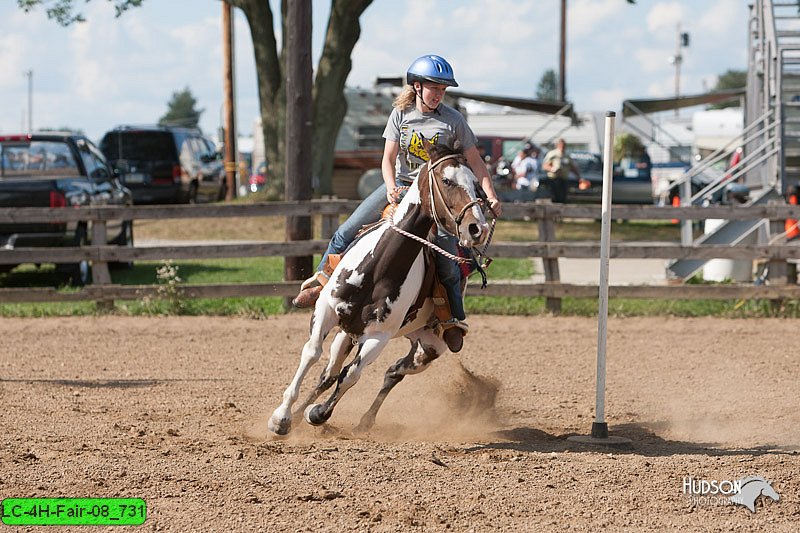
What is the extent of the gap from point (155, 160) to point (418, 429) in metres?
20.6

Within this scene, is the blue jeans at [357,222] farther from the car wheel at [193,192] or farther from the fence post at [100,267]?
the car wheel at [193,192]

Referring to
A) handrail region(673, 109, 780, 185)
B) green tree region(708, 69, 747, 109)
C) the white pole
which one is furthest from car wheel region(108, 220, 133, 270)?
green tree region(708, 69, 747, 109)

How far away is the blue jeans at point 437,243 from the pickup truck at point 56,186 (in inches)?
318

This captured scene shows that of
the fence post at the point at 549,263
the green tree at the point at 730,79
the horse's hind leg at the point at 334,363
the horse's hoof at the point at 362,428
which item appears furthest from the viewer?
the green tree at the point at 730,79

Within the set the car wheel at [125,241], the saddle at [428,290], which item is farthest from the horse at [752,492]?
the car wheel at [125,241]

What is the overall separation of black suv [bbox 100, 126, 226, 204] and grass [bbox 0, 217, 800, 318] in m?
2.14

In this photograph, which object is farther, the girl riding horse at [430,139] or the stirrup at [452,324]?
the stirrup at [452,324]

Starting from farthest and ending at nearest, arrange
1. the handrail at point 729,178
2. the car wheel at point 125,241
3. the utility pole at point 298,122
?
the car wheel at point 125,241 → the handrail at point 729,178 → the utility pole at point 298,122

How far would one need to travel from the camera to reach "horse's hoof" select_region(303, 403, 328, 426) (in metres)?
6.97

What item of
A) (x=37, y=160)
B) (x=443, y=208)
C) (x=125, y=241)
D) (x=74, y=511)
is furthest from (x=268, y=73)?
(x=74, y=511)

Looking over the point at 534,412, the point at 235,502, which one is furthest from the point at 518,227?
the point at 235,502

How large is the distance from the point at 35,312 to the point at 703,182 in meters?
20.0

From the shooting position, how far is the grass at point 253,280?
1353 cm

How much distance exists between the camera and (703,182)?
29094mm
